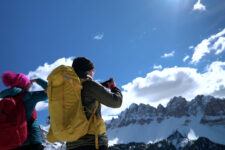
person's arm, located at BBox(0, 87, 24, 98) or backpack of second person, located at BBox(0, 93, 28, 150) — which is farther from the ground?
person's arm, located at BBox(0, 87, 24, 98)

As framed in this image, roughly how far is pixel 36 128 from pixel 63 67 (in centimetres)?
170

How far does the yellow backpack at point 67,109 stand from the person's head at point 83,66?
323mm

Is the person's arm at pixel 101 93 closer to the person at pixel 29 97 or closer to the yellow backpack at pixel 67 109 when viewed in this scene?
the yellow backpack at pixel 67 109

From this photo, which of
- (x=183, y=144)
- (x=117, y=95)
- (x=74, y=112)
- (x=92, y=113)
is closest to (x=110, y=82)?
(x=117, y=95)

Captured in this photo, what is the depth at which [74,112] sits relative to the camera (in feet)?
8.73

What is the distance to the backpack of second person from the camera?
11.2 ft

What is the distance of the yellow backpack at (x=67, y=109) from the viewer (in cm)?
259

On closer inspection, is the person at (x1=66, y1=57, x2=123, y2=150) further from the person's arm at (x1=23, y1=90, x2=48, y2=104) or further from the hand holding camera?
the person's arm at (x1=23, y1=90, x2=48, y2=104)

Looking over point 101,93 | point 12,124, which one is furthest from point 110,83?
point 12,124

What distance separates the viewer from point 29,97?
12.3 feet

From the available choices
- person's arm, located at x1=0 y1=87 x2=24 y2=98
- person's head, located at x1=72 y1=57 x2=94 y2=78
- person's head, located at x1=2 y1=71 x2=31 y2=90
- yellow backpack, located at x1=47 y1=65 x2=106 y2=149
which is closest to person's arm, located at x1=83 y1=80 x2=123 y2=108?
yellow backpack, located at x1=47 y1=65 x2=106 y2=149

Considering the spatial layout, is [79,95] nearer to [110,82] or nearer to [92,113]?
[92,113]

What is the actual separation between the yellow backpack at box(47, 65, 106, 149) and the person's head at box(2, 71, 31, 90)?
148 centimetres

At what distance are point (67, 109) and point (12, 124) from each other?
1.46 metres
